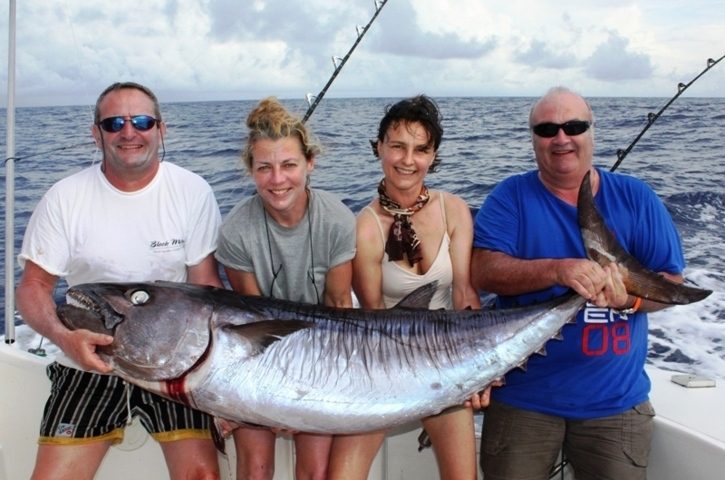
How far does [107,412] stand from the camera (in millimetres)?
2684

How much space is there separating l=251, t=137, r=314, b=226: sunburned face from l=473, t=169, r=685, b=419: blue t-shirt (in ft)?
2.70

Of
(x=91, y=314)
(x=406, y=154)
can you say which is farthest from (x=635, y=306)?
(x=91, y=314)

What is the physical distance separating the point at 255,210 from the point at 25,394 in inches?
54.8

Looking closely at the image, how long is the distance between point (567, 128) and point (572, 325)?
0.80m

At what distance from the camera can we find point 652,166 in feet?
37.9

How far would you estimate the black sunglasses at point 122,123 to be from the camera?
272 cm

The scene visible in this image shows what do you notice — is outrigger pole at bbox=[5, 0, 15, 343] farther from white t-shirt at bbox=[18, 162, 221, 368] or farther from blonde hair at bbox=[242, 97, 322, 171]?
blonde hair at bbox=[242, 97, 322, 171]

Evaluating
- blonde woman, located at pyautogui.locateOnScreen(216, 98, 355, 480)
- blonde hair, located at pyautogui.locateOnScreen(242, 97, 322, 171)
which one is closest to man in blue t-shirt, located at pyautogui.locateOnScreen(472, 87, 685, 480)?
blonde woman, located at pyautogui.locateOnScreen(216, 98, 355, 480)

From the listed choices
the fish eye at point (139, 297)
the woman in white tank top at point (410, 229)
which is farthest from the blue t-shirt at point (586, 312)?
the fish eye at point (139, 297)

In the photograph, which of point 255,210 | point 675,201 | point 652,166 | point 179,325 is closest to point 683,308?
point 675,201

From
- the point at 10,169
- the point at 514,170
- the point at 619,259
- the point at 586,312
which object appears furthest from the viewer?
the point at 514,170

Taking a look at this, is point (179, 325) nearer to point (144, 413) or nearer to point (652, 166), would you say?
point (144, 413)

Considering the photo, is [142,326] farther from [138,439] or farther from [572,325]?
[572,325]

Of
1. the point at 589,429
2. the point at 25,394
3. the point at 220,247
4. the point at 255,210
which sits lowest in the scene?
the point at 25,394
